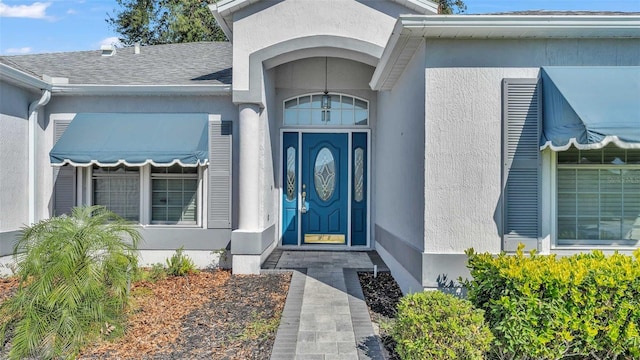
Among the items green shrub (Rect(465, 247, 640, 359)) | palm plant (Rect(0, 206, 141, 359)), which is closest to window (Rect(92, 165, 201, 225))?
palm plant (Rect(0, 206, 141, 359))

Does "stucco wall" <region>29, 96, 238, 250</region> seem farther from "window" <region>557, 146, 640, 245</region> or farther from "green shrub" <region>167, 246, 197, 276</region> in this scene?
"window" <region>557, 146, 640, 245</region>

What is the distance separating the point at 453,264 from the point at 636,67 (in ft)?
11.5

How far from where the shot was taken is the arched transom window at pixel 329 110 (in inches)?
399

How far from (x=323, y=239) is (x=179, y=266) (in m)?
3.71

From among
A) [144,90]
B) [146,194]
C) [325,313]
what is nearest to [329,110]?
[144,90]

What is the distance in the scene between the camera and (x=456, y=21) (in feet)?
16.5

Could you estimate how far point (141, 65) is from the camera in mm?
10203

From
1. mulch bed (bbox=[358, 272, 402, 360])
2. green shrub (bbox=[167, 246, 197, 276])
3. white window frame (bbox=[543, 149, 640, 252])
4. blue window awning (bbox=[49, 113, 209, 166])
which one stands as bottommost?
mulch bed (bbox=[358, 272, 402, 360])

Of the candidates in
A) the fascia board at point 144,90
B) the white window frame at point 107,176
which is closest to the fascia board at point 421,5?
the fascia board at point 144,90

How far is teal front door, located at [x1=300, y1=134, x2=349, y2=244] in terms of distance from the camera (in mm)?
10188

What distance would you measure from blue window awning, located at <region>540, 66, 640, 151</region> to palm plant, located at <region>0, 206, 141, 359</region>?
18.6ft

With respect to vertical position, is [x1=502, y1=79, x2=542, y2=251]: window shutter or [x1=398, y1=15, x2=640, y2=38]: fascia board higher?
[x1=398, y1=15, x2=640, y2=38]: fascia board

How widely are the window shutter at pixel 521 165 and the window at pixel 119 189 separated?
24.1 feet

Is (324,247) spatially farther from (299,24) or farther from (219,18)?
(219,18)
